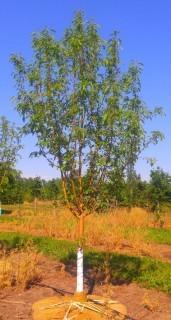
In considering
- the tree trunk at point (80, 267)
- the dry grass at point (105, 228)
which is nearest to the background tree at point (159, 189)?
the dry grass at point (105, 228)

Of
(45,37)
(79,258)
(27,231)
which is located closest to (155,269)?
(79,258)

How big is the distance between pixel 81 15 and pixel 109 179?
95.3 inches

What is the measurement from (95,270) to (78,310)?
139 inches

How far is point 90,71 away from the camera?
7066 millimetres

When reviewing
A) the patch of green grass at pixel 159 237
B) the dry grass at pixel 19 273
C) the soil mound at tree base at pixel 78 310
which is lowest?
the soil mound at tree base at pixel 78 310

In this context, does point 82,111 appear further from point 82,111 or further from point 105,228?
point 105,228

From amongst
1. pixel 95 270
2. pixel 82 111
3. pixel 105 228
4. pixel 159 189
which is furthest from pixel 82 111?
pixel 159 189

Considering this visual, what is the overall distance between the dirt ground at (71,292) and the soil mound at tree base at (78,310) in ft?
0.88

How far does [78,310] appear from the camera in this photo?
21.7 feet

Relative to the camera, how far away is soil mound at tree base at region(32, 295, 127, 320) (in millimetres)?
6400

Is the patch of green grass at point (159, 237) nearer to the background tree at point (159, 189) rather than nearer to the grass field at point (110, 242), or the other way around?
the grass field at point (110, 242)

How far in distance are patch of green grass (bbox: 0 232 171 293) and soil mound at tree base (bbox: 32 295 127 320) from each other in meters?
2.00

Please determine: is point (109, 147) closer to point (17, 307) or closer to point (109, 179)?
point (109, 179)

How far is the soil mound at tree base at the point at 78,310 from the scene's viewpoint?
6.40 metres
